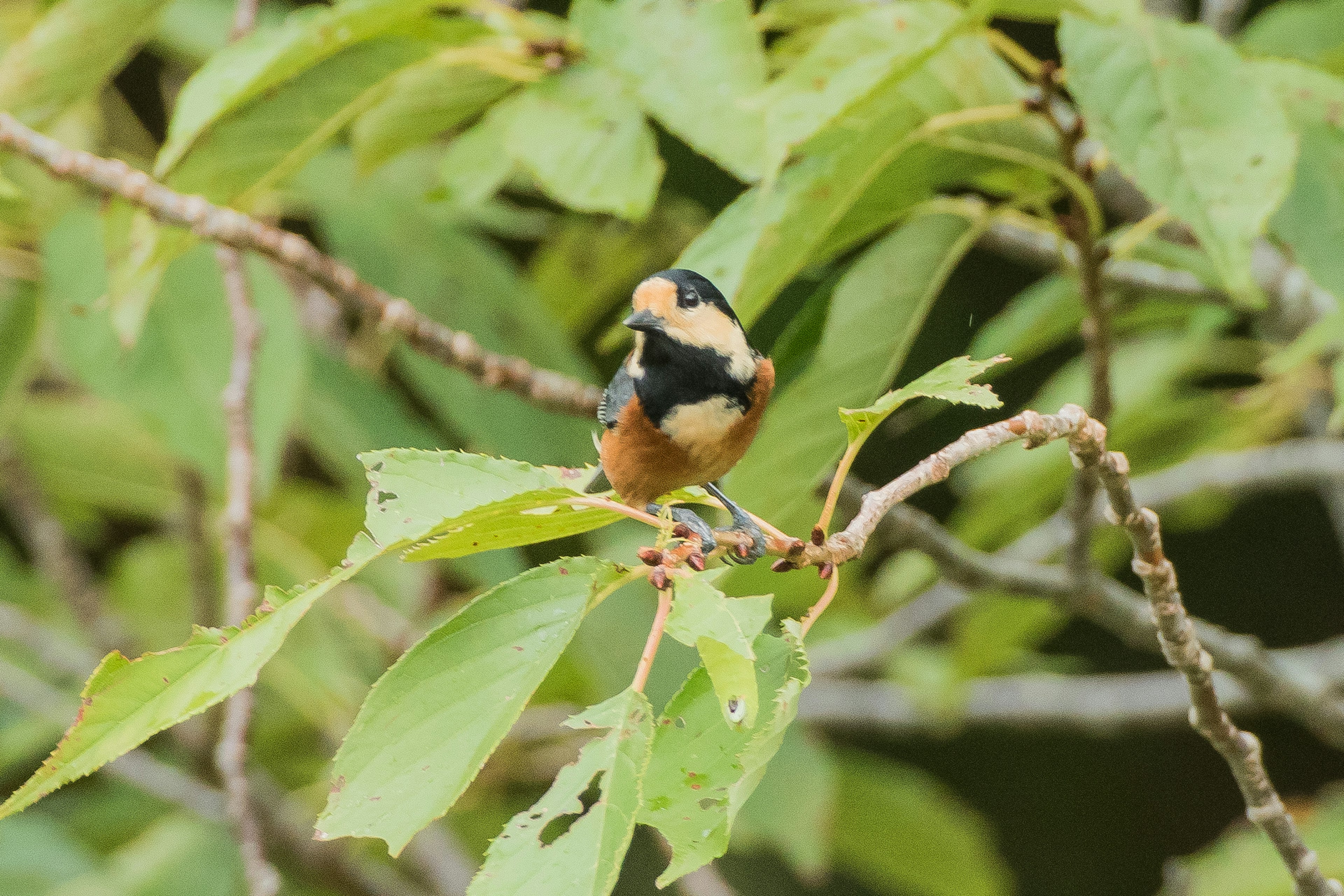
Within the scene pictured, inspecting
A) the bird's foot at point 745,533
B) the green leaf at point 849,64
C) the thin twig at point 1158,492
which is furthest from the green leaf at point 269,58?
the thin twig at point 1158,492

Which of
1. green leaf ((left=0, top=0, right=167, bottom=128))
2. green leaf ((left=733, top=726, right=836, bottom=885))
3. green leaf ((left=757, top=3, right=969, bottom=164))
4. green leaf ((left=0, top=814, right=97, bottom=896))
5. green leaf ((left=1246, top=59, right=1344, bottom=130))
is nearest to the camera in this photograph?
green leaf ((left=757, top=3, right=969, bottom=164))

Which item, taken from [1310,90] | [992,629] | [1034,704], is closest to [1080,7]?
[1310,90]

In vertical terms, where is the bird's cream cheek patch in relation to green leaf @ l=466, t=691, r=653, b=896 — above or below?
above

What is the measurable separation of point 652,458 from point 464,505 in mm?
152

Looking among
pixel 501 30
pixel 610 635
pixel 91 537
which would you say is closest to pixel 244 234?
pixel 501 30

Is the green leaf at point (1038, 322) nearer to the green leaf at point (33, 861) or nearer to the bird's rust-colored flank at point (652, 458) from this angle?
the bird's rust-colored flank at point (652, 458)

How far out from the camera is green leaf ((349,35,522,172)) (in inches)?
50.4

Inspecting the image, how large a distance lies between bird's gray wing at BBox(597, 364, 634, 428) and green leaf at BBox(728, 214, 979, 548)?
0.77ft

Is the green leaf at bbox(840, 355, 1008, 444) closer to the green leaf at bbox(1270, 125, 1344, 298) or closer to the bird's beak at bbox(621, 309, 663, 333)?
the bird's beak at bbox(621, 309, 663, 333)

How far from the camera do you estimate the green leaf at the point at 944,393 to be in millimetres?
604

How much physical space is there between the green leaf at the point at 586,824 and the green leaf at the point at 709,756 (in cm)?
2

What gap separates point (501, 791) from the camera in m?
2.44

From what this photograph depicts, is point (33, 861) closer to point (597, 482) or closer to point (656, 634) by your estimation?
point (597, 482)

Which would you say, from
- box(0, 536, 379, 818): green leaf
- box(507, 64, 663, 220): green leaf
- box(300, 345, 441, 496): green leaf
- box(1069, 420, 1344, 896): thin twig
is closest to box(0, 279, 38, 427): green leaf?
box(300, 345, 441, 496): green leaf
